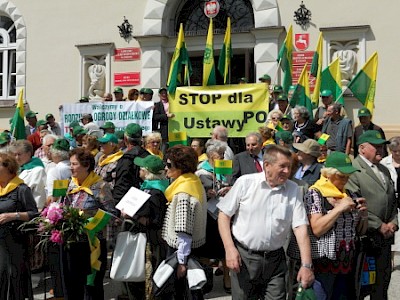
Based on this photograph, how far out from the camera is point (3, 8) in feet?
53.6

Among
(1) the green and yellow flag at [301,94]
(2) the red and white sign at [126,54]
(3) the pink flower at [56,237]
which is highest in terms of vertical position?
(2) the red and white sign at [126,54]

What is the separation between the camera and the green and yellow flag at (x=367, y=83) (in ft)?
31.9

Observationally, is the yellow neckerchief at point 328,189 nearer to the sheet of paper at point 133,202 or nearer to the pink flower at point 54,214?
the sheet of paper at point 133,202

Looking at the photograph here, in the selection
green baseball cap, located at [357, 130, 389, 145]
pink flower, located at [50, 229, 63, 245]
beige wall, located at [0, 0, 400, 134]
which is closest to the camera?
green baseball cap, located at [357, 130, 389, 145]

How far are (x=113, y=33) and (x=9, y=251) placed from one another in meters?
10.3

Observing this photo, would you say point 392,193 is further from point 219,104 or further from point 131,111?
point 131,111

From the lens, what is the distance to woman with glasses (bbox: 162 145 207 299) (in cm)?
488

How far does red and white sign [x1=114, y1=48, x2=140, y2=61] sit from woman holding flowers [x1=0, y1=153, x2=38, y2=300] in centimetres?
949

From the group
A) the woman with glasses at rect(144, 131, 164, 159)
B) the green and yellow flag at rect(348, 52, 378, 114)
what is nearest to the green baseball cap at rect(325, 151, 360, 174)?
the woman with glasses at rect(144, 131, 164, 159)

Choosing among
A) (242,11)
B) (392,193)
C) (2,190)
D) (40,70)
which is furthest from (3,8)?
(392,193)

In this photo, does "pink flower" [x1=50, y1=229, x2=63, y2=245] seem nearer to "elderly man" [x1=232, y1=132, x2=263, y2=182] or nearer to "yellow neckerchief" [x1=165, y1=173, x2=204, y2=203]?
"yellow neckerchief" [x1=165, y1=173, x2=204, y2=203]

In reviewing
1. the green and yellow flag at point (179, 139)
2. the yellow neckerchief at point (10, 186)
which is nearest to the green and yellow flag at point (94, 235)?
the yellow neckerchief at point (10, 186)

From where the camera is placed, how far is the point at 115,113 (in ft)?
36.9

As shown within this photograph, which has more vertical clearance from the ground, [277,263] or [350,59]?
[350,59]
